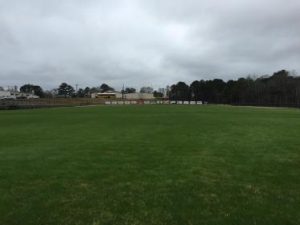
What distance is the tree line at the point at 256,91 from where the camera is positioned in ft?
482

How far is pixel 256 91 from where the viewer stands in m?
164

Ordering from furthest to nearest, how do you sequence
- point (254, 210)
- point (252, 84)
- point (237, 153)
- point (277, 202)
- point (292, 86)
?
point (252, 84)
point (292, 86)
point (237, 153)
point (277, 202)
point (254, 210)

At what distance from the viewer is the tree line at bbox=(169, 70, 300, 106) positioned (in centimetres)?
14700

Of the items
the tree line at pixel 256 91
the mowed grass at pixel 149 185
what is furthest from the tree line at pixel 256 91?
the mowed grass at pixel 149 185

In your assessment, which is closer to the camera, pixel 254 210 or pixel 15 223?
pixel 15 223

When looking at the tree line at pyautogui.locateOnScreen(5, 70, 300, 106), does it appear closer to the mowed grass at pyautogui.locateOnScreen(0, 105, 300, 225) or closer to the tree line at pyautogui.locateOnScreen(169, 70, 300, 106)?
the tree line at pyautogui.locateOnScreen(169, 70, 300, 106)

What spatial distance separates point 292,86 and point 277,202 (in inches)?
5722

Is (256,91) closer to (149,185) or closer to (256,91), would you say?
(256,91)

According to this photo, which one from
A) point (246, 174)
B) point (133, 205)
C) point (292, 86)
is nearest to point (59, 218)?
point (133, 205)

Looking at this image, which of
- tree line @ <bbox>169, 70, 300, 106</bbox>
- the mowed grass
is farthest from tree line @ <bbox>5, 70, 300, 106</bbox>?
the mowed grass

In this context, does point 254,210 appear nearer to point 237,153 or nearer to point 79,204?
point 79,204

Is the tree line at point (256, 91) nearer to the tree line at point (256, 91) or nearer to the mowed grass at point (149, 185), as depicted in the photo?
the tree line at point (256, 91)

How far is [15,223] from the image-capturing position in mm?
6750

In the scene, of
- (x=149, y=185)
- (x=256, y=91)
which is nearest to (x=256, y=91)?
(x=256, y=91)
